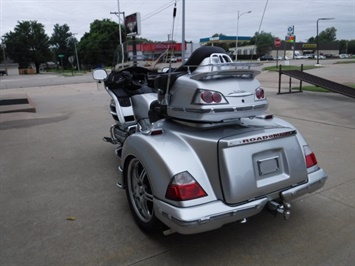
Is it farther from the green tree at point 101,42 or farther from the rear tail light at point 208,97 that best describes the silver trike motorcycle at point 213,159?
the green tree at point 101,42

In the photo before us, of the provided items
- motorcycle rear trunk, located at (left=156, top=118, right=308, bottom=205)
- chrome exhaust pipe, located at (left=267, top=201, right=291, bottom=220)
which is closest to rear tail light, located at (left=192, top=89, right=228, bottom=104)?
motorcycle rear trunk, located at (left=156, top=118, right=308, bottom=205)

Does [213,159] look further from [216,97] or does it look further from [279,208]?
[279,208]

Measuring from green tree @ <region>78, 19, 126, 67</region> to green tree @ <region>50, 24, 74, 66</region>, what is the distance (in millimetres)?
26750

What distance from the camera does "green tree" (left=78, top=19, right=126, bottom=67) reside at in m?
69.7

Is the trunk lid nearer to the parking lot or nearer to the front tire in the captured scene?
the parking lot

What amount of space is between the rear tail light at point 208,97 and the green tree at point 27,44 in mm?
87089

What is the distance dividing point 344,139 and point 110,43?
6891cm

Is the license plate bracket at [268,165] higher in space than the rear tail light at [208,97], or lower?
lower

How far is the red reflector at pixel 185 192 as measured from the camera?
7.91 feet

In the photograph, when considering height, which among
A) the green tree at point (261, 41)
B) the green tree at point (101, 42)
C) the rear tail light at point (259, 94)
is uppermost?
the green tree at point (101, 42)

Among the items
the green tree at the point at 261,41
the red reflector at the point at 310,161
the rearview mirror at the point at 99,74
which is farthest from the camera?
the rearview mirror at the point at 99,74

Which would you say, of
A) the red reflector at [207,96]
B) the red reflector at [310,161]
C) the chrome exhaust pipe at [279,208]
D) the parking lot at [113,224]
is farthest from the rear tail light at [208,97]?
the parking lot at [113,224]

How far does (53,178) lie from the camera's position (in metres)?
4.49

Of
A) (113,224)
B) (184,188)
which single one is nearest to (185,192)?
(184,188)
